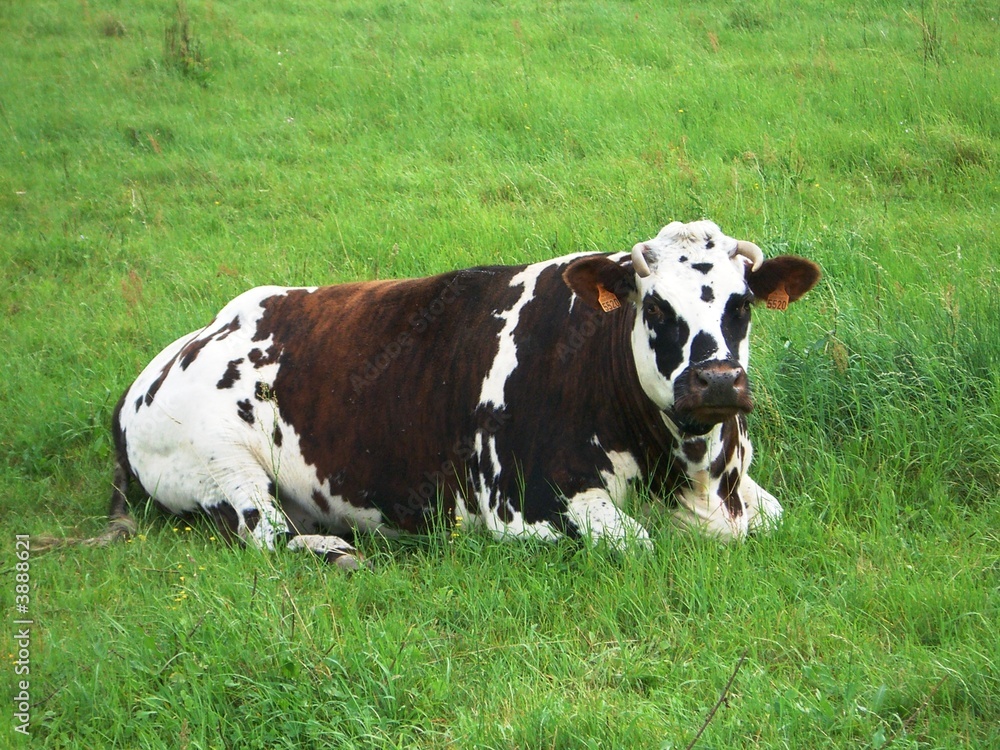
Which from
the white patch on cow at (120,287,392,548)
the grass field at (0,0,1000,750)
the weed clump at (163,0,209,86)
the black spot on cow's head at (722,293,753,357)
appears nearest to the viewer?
the grass field at (0,0,1000,750)

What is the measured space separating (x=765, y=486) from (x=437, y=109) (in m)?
6.86

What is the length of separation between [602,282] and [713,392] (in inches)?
33.4

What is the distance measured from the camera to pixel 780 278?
4.93 m

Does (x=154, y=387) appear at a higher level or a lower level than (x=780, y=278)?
lower

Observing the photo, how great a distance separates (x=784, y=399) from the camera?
5.61m

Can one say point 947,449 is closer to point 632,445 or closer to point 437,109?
point 632,445

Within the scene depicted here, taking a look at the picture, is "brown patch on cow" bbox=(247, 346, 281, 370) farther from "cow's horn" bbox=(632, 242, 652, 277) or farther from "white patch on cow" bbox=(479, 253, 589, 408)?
"cow's horn" bbox=(632, 242, 652, 277)

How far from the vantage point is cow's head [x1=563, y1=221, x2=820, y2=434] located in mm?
4387

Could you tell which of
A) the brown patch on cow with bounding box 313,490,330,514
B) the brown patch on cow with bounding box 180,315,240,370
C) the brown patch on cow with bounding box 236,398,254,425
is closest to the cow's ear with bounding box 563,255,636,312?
the brown patch on cow with bounding box 313,490,330,514

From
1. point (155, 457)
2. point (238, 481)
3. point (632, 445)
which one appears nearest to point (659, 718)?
point (632, 445)

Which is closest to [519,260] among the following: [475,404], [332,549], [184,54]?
[475,404]

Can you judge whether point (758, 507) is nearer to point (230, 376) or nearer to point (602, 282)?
point (602, 282)

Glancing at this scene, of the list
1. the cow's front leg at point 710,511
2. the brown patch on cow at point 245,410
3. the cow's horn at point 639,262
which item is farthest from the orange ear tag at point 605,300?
the brown patch on cow at point 245,410

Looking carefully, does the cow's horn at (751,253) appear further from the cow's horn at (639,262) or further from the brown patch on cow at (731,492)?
the brown patch on cow at (731,492)
